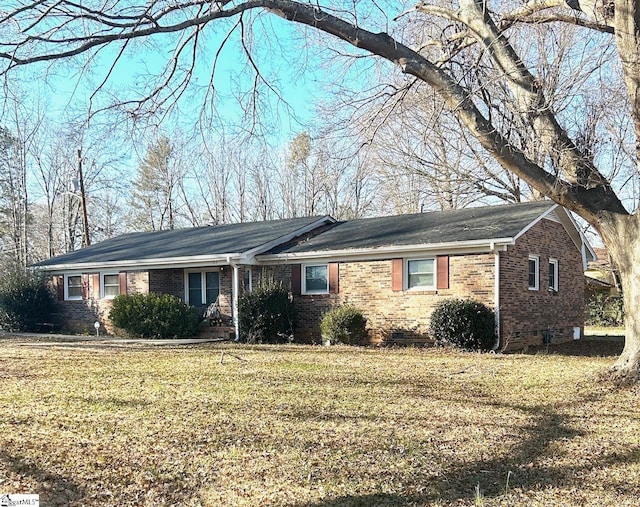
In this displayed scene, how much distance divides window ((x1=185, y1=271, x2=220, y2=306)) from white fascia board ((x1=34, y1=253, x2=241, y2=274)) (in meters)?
0.78

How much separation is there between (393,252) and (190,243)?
7792mm

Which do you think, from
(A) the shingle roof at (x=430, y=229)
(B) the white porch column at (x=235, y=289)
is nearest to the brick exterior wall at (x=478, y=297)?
A: (A) the shingle roof at (x=430, y=229)

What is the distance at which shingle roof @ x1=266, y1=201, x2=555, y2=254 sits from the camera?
1496cm

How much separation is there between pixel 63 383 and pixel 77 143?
359cm

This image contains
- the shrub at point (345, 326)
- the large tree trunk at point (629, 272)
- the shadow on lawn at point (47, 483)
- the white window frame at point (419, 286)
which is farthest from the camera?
the shrub at point (345, 326)

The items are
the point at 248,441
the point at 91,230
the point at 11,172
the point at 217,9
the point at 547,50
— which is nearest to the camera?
the point at 248,441

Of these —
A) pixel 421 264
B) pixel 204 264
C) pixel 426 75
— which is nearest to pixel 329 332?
pixel 421 264

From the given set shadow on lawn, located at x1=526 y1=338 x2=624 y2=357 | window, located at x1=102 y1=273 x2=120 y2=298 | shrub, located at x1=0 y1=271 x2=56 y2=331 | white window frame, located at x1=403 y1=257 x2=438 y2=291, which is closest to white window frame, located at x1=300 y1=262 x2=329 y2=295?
white window frame, located at x1=403 y1=257 x2=438 y2=291

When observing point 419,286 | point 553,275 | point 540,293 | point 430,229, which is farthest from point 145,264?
point 553,275

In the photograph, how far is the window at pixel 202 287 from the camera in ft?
61.7

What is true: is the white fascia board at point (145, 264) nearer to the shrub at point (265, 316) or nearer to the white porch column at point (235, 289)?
the white porch column at point (235, 289)

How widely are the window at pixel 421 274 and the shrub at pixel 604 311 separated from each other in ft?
43.3

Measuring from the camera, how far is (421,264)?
1556 cm

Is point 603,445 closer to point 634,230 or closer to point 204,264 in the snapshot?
point 634,230
